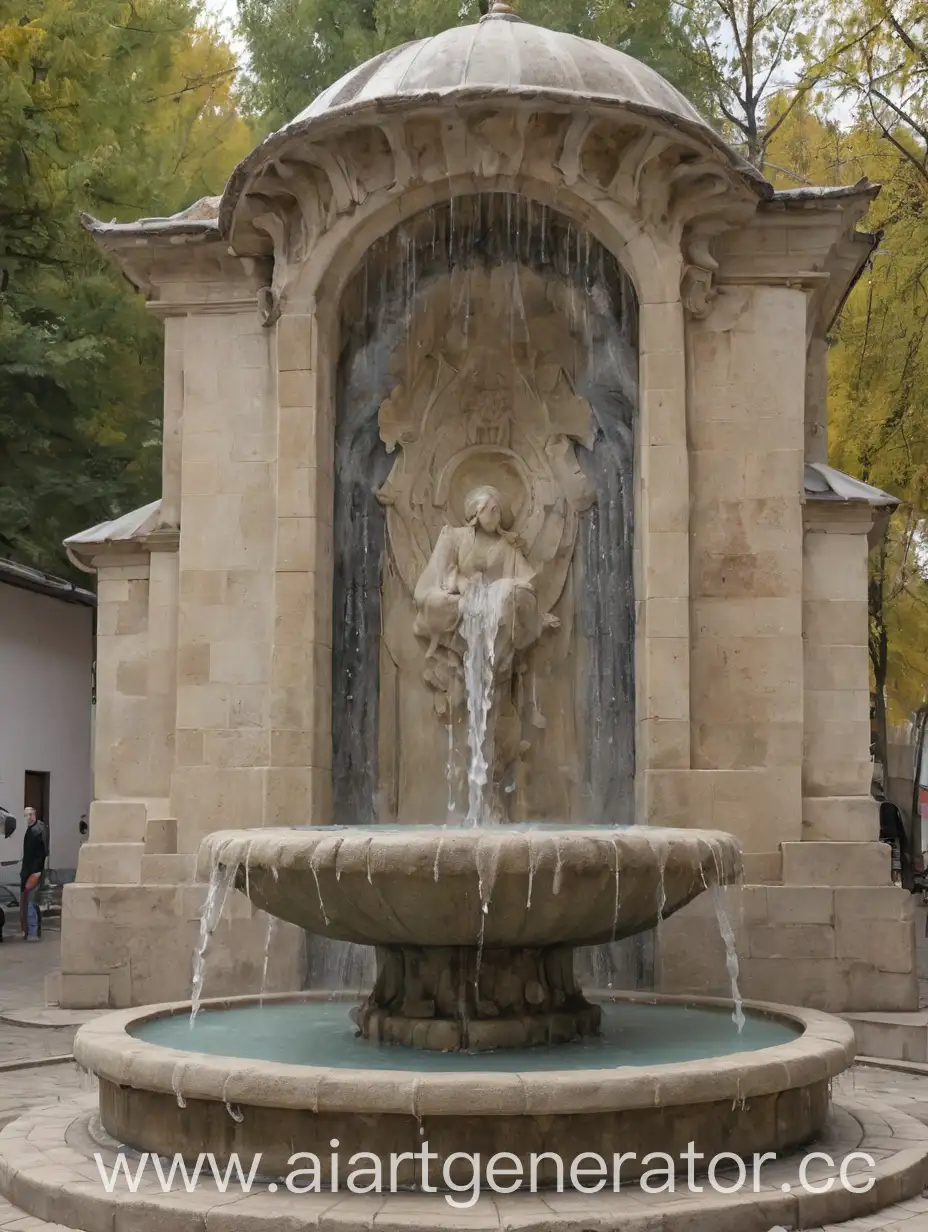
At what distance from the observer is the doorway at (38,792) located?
2400 centimetres

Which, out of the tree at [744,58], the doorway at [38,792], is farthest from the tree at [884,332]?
the doorway at [38,792]

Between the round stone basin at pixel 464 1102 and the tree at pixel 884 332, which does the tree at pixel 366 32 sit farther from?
the round stone basin at pixel 464 1102

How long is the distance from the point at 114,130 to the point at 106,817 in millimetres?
13037

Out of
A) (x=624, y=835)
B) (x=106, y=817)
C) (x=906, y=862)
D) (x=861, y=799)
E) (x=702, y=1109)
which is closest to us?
(x=702, y=1109)

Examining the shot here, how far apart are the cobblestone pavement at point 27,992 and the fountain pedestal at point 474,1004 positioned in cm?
337

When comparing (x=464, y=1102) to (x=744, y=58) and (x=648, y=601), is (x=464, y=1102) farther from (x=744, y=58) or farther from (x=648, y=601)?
(x=744, y=58)

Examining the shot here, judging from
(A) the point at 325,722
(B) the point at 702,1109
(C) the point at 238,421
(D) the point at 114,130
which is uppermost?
(D) the point at 114,130

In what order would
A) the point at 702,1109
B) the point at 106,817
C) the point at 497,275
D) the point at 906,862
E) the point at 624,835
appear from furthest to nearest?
1. the point at 906,862
2. the point at 497,275
3. the point at 106,817
4. the point at 624,835
5. the point at 702,1109

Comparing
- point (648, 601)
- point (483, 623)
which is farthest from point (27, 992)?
point (648, 601)

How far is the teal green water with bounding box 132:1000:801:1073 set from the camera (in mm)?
6754

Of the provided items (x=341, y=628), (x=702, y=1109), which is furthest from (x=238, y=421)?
(x=702, y=1109)

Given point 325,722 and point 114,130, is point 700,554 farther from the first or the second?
point 114,130

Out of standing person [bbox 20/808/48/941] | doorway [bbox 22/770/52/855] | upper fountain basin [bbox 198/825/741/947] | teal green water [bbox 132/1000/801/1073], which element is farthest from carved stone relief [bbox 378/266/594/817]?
doorway [bbox 22/770/52/855]

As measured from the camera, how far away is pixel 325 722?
1179 cm
